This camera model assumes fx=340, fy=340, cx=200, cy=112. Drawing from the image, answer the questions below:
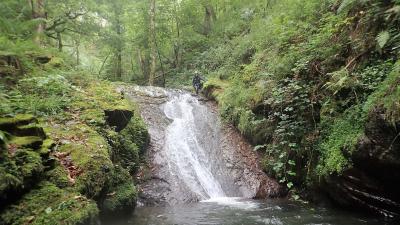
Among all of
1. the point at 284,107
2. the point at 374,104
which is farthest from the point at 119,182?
the point at 374,104

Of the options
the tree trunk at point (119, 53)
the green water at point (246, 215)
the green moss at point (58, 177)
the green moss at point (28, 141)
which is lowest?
the green water at point (246, 215)

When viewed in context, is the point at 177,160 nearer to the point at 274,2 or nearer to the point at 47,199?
the point at 47,199

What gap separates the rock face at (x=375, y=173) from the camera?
6430 mm

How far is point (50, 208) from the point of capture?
488 centimetres

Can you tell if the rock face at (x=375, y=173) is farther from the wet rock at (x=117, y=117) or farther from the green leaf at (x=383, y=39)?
the wet rock at (x=117, y=117)

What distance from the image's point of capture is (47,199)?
16.6ft

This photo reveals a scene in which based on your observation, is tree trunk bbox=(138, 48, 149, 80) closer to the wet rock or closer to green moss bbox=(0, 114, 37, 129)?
the wet rock

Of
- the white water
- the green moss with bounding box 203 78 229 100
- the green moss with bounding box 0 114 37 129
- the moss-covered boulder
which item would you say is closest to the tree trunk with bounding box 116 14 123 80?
the green moss with bounding box 203 78 229 100

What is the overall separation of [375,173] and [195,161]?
21.1 feet

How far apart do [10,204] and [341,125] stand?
6.93 m

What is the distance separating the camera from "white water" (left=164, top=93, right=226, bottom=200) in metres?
11.0

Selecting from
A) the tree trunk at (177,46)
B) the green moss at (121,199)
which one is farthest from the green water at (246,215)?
the tree trunk at (177,46)

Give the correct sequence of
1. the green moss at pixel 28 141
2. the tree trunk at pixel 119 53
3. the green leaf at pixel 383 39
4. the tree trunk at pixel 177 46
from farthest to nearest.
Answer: the tree trunk at pixel 177 46 < the tree trunk at pixel 119 53 < the green leaf at pixel 383 39 < the green moss at pixel 28 141

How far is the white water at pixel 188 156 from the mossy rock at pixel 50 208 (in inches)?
220
